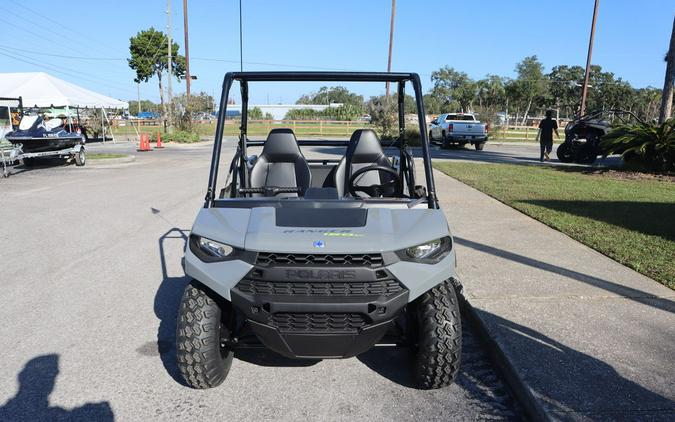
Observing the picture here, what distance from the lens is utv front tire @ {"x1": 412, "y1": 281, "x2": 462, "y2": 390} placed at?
292cm

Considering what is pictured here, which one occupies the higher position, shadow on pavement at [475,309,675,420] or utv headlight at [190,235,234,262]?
utv headlight at [190,235,234,262]

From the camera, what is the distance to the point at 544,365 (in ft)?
10.7

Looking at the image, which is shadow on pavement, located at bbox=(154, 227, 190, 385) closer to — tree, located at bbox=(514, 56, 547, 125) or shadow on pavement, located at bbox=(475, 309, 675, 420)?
shadow on pavement, located at bbox=(475, 309, 675, 420)

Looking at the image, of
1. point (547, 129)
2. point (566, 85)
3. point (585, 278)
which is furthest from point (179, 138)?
point (566, 85)

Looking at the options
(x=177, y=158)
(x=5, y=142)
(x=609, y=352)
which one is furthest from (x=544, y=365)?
(x=177, y=158)

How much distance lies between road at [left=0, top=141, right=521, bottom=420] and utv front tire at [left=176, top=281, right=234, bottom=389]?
0.59 ft

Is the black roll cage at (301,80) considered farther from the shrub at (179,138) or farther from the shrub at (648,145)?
the shrub at (179,138)

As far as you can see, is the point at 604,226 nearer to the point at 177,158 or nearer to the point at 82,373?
the point at 82,373

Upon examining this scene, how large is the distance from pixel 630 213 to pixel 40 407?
8.26 meters

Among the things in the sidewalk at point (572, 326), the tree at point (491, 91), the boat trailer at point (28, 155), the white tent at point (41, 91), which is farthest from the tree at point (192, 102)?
the tree at point (491, 91)

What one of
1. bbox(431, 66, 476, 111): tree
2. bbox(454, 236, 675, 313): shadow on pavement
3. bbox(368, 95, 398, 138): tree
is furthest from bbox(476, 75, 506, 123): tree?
bbox(454, 236, 675, 313): shadow on pavement

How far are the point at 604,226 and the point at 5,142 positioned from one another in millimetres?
15926

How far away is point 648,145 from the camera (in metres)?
13.4

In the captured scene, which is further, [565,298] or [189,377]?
[565,298]
